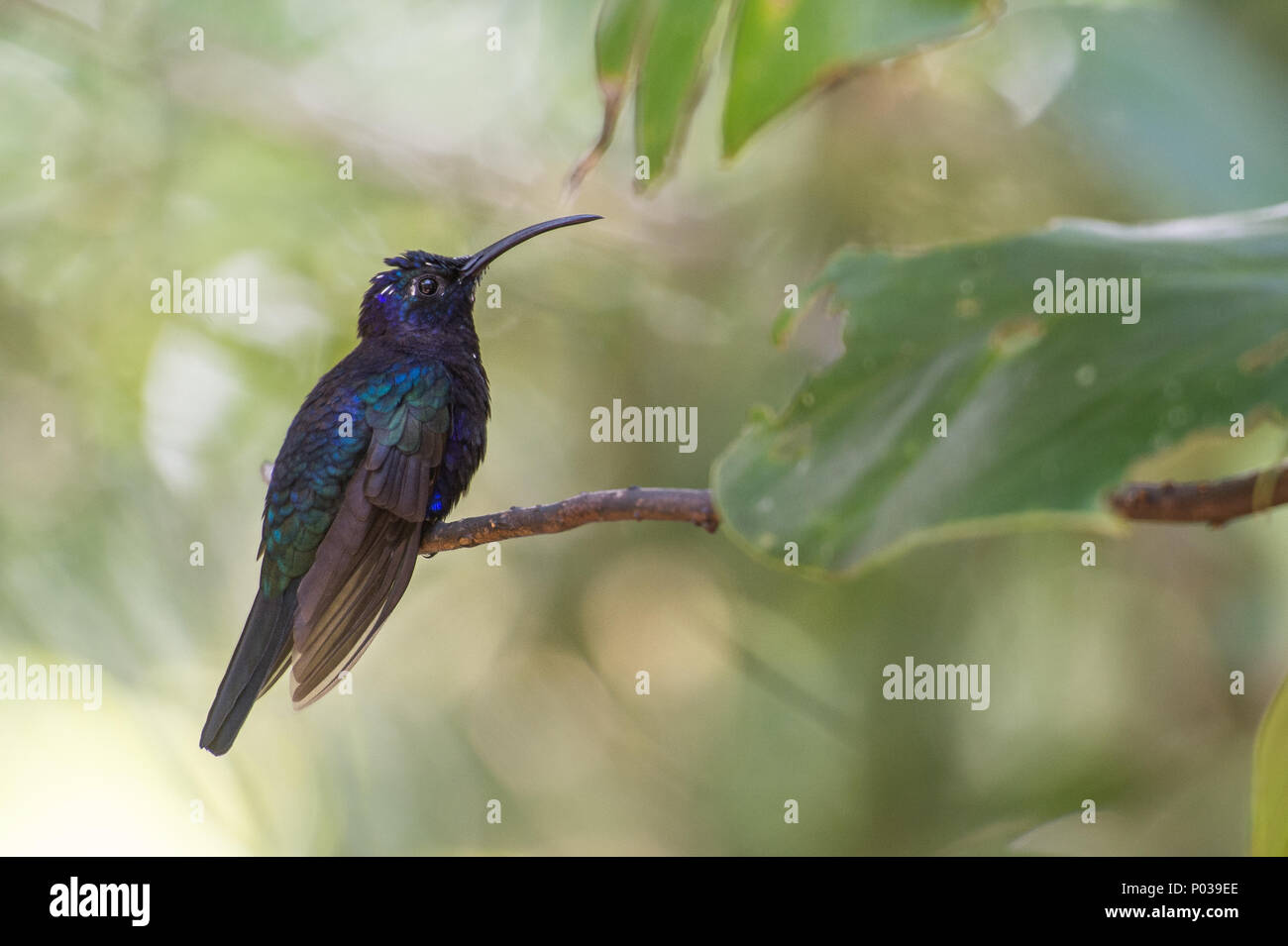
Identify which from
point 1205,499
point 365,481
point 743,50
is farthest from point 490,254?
point 1205,499

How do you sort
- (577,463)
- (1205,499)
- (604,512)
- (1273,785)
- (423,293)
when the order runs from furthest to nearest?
(577,463) → (423,293) → (604,512) → (1205,499) → (1273,785)

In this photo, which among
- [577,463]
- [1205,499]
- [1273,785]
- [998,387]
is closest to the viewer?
[998,387]

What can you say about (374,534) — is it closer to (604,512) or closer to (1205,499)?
(604,512)

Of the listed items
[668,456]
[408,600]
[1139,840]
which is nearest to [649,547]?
[668,456]

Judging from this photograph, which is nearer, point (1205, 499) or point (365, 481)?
point (1205, 499)

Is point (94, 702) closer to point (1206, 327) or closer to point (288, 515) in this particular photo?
point (288, 515)

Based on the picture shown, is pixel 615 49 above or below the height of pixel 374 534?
above
